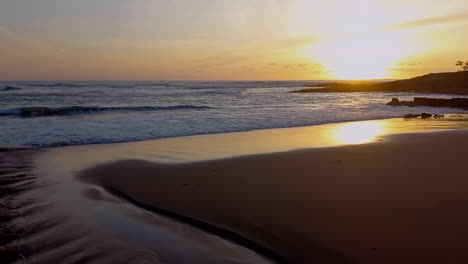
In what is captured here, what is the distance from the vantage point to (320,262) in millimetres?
3771

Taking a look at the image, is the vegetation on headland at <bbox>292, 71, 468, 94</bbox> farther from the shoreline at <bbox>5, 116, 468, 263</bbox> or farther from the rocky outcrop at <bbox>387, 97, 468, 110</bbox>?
the shoreline at <bbox>5, 116, 468, 263</bbox>

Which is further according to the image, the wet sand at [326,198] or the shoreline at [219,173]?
the shoreline at [219,173]

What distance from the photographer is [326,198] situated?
555 cm

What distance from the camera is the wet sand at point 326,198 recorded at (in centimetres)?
403

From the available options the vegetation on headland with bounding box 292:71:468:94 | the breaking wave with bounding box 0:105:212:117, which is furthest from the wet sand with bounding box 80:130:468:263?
the vegetation on headland with bounding box 292:71:468:94

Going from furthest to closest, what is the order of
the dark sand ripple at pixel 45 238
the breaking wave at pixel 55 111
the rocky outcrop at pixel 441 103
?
1. the rocky outcrop at pixel 441 103
2. the breaking wave at pixel 55 111
3. the dark sand ripple at pixel 45 238

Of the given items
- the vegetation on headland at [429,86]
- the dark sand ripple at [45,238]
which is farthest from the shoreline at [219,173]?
the vegetation on headland at [429,86]

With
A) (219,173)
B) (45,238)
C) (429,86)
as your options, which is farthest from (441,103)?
(429,86)

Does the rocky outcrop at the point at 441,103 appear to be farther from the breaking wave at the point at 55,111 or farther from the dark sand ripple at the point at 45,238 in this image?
the dark sand ripple at the point at 45,238

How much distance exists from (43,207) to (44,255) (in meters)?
1.65

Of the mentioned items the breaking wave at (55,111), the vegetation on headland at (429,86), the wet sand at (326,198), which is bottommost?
the breaking wave at (55,111)

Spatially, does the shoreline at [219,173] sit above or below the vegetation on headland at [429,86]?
below

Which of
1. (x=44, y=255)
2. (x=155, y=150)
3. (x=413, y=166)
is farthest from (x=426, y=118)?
(x=44, y=255)

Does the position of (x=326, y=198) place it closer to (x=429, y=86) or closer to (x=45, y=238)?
(x=45, y=238)
